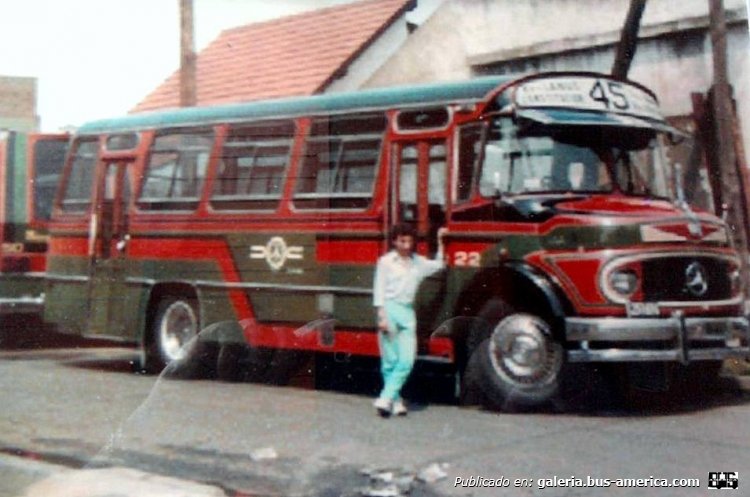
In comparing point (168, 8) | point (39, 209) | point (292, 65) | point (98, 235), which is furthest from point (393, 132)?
point (39, 209)

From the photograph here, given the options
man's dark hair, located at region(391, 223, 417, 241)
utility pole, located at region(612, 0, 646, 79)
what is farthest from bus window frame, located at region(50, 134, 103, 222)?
utility pole, located at region(612, 0, 646, 79)

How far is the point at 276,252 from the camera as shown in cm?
794

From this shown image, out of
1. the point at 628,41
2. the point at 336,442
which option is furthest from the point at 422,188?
the point at 336,442

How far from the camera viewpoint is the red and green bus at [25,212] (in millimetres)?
10102

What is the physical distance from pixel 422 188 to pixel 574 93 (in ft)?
4.02

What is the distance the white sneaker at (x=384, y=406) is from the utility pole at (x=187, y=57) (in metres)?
2.93

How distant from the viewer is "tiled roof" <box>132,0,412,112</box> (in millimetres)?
7641

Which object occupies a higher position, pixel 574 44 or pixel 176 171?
pixel 574 44

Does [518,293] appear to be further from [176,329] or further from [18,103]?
[18,103]

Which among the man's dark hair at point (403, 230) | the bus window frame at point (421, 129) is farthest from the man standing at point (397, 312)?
the bus window frame at point (421, 129)

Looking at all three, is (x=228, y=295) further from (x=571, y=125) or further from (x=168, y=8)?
(x=571, y=125)

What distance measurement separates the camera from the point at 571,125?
6.91m

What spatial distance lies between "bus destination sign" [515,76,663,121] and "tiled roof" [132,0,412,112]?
51.0 inches

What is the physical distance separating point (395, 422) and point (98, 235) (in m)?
3.75
